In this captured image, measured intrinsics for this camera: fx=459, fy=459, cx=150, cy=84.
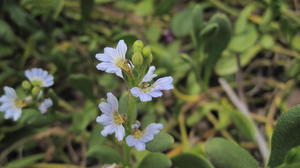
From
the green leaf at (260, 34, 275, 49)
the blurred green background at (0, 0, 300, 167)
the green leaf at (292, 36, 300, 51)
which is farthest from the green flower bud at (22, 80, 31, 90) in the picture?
the green leaf at (292, 36, 300, 51)

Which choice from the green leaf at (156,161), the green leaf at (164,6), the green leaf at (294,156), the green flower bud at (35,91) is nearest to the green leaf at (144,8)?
the green leaf at (164,6)

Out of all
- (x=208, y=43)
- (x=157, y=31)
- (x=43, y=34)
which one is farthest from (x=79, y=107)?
(x=208, y=43)

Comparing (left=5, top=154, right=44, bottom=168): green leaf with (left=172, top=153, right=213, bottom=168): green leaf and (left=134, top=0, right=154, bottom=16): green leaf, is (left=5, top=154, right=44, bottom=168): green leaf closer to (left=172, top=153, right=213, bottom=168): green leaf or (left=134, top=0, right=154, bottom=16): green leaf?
(left=172, top=153, right=213, bottom=168): green leaf

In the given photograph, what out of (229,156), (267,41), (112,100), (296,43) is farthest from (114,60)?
(296,43)

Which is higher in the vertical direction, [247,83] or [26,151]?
[26,151]

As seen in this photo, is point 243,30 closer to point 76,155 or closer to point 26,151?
point 76,155

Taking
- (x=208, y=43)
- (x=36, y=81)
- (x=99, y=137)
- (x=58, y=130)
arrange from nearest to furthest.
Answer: (x=36, y=81), (x=99, y=137), (x=208, y=43), (x=58, y=130)
